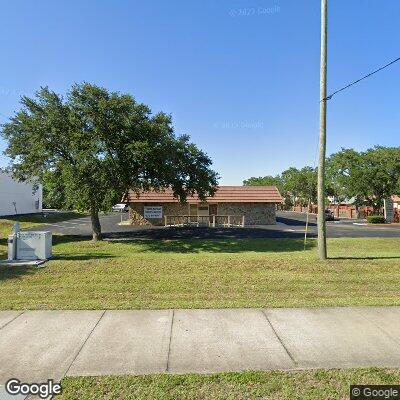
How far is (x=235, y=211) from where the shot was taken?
34.4 m

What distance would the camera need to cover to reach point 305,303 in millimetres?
7258

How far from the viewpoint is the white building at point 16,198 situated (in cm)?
4438

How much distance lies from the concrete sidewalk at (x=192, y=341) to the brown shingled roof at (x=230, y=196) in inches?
1062

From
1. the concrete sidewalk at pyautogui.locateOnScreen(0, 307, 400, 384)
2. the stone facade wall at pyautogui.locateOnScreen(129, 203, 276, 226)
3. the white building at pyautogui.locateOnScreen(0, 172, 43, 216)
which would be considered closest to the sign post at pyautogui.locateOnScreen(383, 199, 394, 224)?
the stone facade wall at pyautogui.locateOnScreen(129, 203, 276, 226)

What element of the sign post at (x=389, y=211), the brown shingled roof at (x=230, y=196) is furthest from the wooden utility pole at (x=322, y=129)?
the sign post at (x=389, y=211)

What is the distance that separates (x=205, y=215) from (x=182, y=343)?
95.3 ft

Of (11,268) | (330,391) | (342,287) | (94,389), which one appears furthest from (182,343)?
(11,268)

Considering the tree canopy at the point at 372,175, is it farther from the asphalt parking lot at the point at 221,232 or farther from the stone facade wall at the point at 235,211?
the stone facade wall at the point at 235,211

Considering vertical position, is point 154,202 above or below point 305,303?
above

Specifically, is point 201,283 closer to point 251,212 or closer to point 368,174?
point 251,212

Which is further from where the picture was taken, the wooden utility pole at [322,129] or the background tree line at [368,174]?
the background tree line at [368,174]

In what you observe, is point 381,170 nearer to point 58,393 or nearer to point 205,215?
point 205,215

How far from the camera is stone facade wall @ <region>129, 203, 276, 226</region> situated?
112 ft

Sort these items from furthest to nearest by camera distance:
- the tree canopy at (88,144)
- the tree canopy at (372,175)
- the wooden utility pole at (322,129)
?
the tree canopy at (372,175), the tree canopy at (88,144), the wooden utility pole at (322,129)
